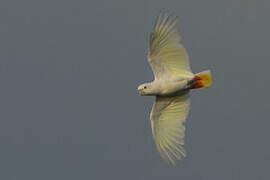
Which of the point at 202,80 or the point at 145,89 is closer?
the point at 202,80

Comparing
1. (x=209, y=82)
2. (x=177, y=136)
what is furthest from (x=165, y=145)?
(x=209, y=82)

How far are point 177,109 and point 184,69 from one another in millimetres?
1485

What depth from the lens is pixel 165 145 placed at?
3014cm

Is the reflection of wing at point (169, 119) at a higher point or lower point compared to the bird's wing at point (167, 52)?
lower

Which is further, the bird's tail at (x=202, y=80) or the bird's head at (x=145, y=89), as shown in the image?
the bird's head at (x=145, y=89)

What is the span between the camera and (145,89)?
3019cm

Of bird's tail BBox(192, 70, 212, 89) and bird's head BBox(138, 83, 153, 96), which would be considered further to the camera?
bird's head BBox(138, 83, 153, 96)

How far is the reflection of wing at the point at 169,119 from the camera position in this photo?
30250 millimetres

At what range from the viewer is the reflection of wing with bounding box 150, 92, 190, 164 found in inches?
1191

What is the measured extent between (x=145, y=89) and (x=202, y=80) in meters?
1.83

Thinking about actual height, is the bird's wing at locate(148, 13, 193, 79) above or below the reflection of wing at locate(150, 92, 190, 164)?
above

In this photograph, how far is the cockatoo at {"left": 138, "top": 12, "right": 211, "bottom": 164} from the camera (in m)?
29.3

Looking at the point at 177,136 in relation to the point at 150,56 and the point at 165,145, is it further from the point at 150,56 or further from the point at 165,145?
the point at 150,56

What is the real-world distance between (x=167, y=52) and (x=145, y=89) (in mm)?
1446
